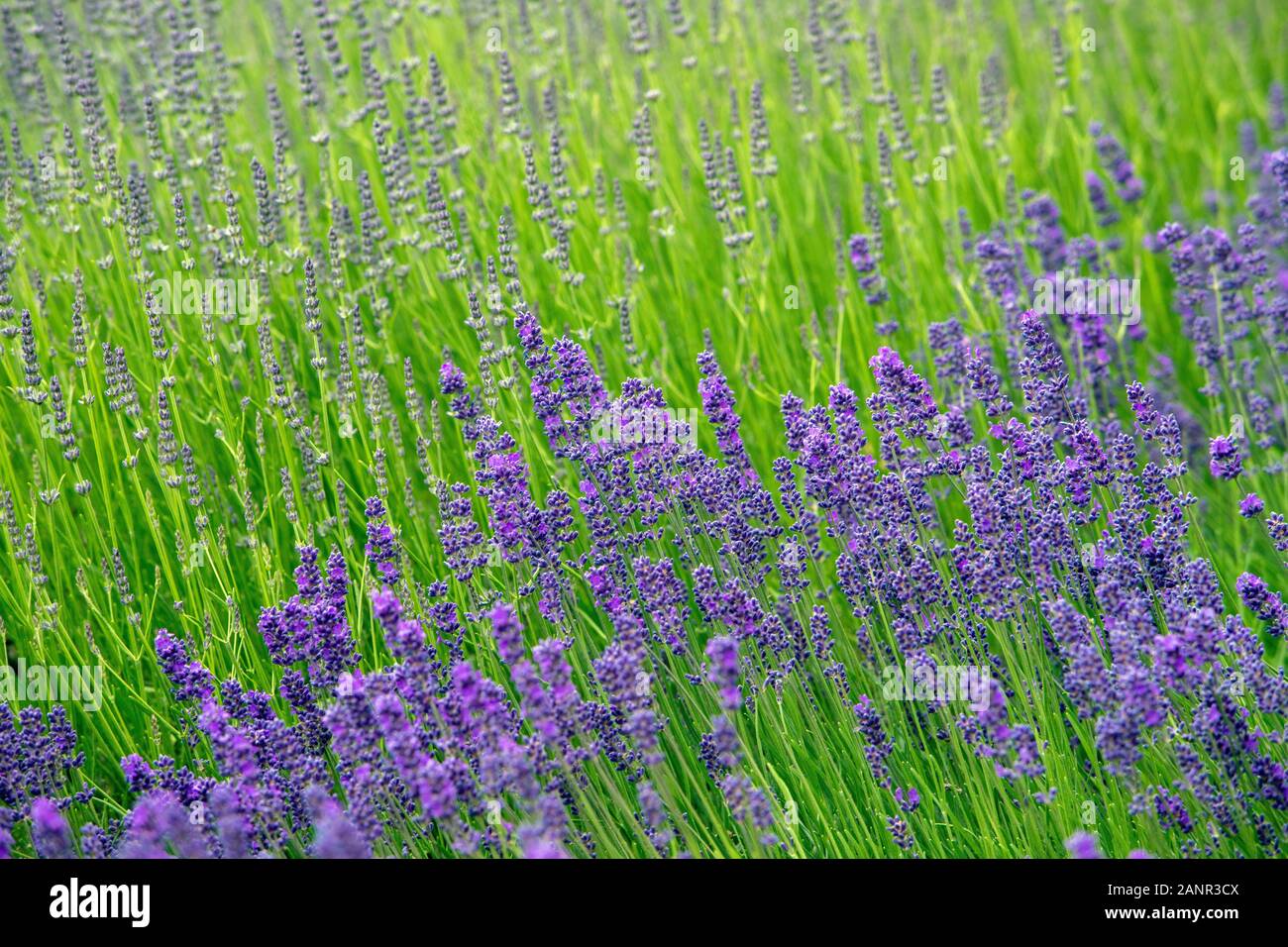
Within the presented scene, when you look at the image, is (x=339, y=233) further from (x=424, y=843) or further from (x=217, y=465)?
(x=424, y=843)

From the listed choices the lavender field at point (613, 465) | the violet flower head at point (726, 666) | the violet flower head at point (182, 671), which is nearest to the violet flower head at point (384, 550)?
the lavender field at point (613, 465)

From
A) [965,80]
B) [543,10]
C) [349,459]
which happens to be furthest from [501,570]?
[965,80]

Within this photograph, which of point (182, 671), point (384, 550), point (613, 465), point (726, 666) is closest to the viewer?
point (726, 666)

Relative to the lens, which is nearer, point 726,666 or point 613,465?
point 726,666

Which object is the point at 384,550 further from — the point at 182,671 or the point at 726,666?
the point at 726,666

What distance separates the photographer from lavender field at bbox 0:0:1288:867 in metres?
3.14

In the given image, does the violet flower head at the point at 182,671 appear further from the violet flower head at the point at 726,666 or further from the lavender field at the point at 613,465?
the violet flower head at the point at 726,666

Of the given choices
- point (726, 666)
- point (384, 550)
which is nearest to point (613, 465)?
point (384, 550)

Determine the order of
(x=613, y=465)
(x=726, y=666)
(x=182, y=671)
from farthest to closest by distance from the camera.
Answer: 1. (x=613, y=465)
2. (x=182, y=671)
3. (x=726, y=666)

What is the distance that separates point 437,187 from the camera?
15.4ft

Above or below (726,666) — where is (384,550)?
above

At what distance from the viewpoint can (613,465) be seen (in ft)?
12.2

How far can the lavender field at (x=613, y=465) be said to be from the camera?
10.3ft
